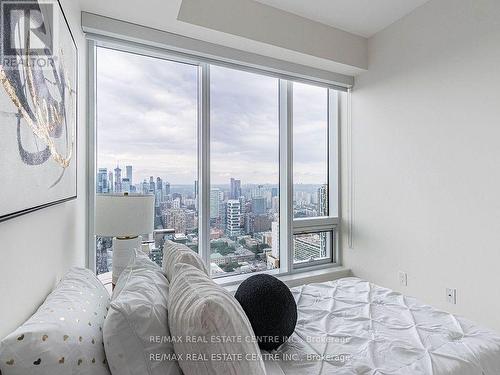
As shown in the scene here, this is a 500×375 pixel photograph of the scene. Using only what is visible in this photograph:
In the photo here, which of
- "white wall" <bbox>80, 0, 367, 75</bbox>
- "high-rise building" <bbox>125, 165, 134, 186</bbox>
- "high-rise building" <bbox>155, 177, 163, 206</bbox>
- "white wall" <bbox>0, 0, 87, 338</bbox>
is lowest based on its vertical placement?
"white wall" <bbox>0, 0, 87, 338</bbox>

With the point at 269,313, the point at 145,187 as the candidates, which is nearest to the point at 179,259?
the point at 269,313

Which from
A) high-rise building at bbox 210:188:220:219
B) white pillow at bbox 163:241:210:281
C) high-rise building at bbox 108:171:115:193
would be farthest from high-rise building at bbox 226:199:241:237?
white pillow at bbox 163:241:210:281

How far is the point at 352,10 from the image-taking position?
269 cm

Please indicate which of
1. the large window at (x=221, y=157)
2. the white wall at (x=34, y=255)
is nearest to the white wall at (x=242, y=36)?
the large window at (x=221, y=157)

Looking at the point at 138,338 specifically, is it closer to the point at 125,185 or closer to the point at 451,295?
the point at 125,185

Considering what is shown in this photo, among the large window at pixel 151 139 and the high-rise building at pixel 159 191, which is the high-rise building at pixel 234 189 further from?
the high-rise building at pixel 159 191

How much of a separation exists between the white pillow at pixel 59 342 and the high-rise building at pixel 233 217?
1.84 metres

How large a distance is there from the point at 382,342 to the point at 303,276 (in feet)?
5.65

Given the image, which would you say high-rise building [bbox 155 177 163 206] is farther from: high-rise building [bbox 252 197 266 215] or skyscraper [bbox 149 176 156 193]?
high-rise building [bbox 252 197 266 215]

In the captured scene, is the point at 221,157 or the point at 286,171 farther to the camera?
the point at 286,171

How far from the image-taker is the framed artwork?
714 mm

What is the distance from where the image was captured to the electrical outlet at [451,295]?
7.83 feet

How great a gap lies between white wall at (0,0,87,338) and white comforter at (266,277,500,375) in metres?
0.89

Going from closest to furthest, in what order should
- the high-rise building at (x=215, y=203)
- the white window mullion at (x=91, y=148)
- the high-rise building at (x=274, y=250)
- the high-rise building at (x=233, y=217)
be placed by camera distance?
1. the white window mullion at (x=91, y=148)
2. the high-rise building at (x=215, y=203)
3. the high-rise building at (x=233, y=217)
4. the high-rise building at (x=274, y=250)
